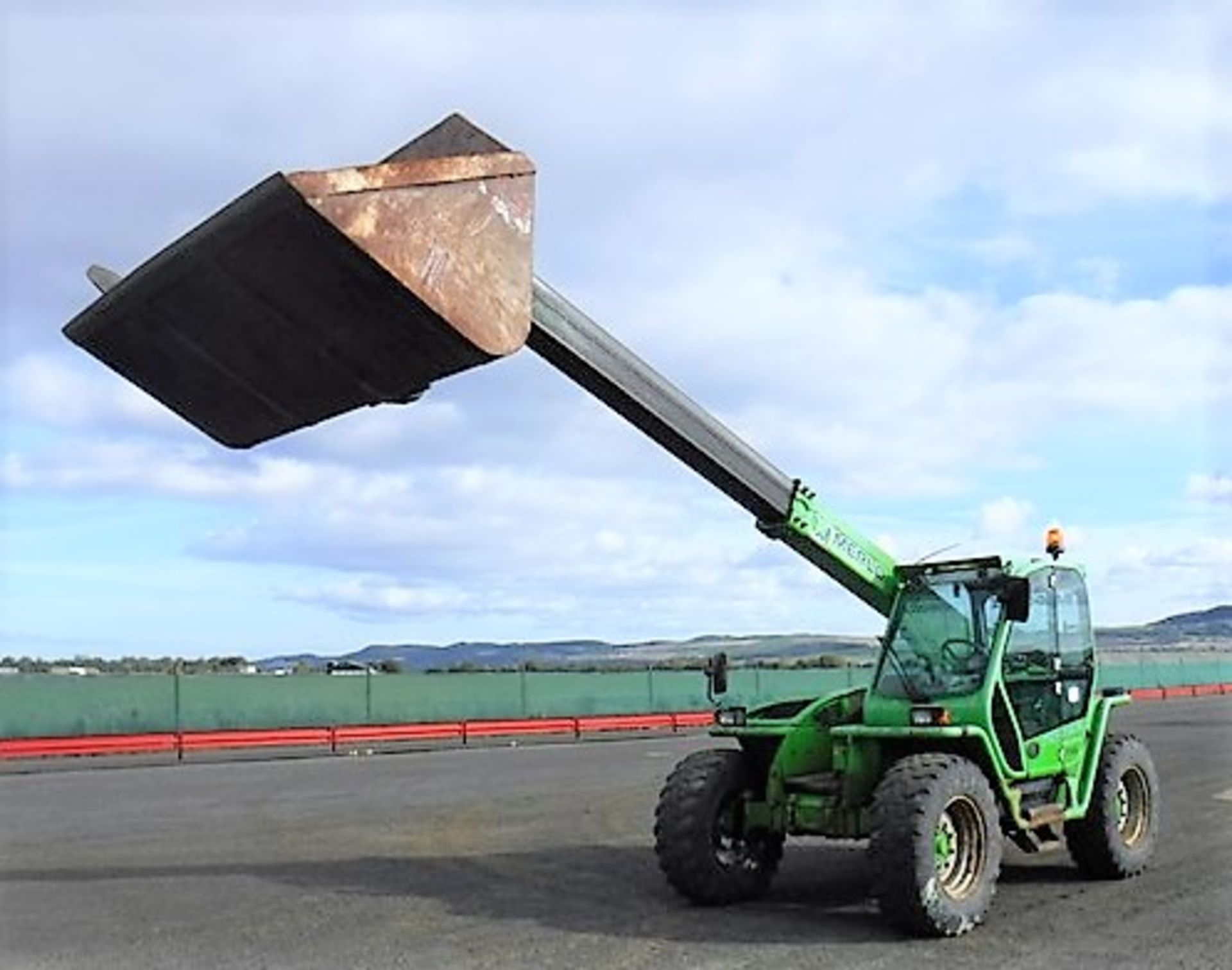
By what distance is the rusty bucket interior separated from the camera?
27.1 feet

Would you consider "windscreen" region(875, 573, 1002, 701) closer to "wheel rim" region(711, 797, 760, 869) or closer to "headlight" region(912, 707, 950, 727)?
"headlight" region(912, 707, 950, 727)

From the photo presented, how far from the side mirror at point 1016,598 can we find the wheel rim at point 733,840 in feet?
7.97

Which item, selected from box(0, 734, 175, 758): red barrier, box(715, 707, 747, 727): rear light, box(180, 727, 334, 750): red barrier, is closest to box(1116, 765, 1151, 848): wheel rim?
box(715, 707, 747, 727): rear light

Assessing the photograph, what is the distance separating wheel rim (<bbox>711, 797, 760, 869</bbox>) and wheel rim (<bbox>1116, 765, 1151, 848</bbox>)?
3.26 metres

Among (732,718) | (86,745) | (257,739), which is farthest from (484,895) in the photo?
(257,739)

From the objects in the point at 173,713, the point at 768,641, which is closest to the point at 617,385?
the point at 173,713

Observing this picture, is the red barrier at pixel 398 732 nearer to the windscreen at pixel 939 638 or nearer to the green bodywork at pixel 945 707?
the green bodywork at pixel 945 707

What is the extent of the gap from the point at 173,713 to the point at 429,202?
2419 cm

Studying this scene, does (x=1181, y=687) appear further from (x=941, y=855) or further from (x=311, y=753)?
(x=941, y=855)

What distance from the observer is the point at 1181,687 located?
56.8m

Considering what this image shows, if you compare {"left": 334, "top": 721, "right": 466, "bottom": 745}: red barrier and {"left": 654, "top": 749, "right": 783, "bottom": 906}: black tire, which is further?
{"left": 334, "top": 721, "right": 466, "bottom": 745}: red barrier

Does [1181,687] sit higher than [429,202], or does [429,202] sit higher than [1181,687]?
[429,202]

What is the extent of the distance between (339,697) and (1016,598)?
24.3m

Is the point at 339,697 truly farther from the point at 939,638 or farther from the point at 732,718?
the point at 939,638
